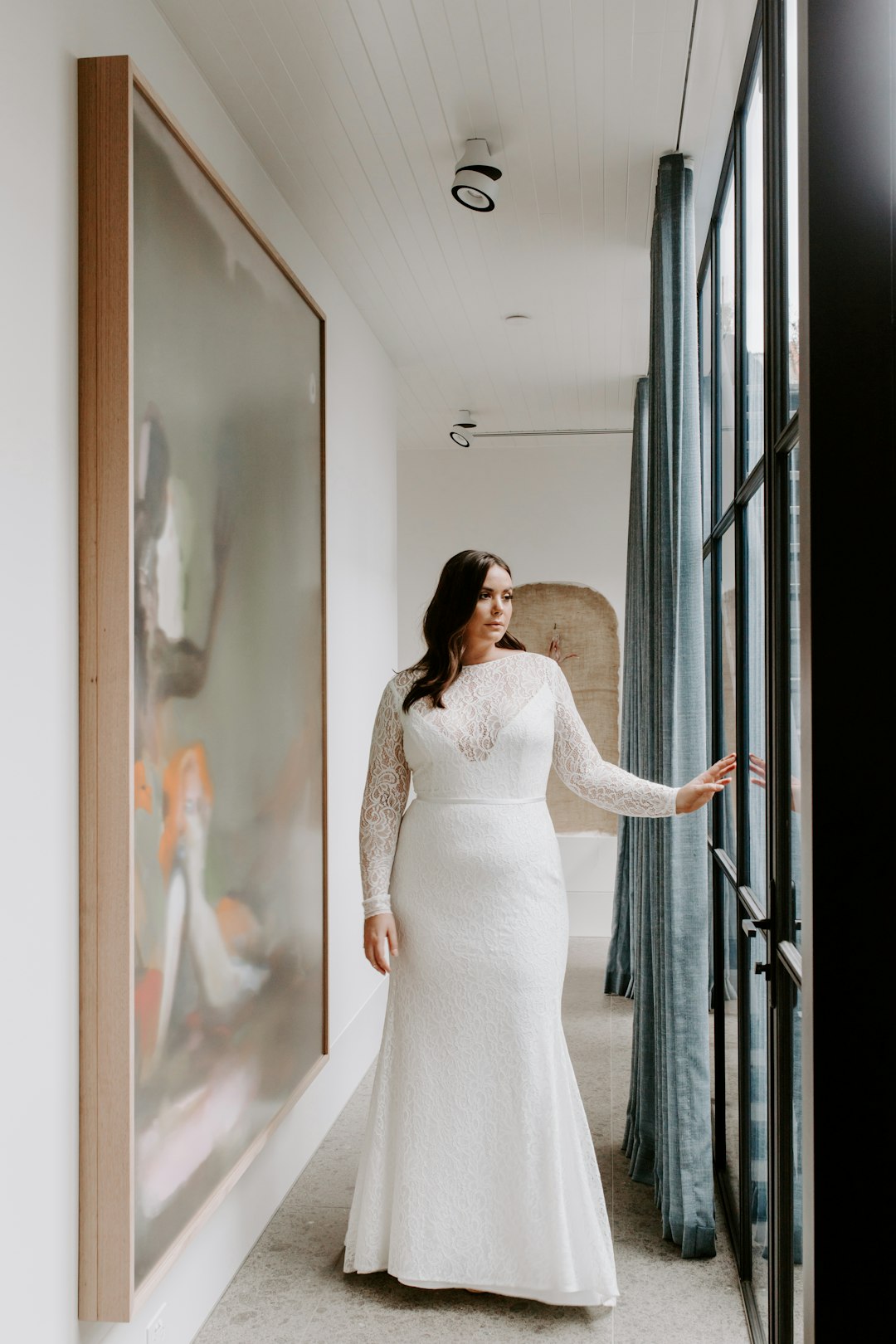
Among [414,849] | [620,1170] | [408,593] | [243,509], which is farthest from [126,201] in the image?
[408,593]

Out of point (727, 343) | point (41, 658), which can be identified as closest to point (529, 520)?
point (727, 343)

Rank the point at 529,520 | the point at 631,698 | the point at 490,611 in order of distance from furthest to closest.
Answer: the point at 529,520
the point at 631,698
the point at 490,611

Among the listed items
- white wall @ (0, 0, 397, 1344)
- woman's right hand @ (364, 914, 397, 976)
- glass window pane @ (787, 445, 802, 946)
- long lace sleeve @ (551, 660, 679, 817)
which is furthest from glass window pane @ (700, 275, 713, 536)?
white wall @ (0, 0, 397, 1344)

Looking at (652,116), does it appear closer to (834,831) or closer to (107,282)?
(107,282)

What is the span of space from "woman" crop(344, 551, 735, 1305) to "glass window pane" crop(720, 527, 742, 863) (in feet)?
0.53

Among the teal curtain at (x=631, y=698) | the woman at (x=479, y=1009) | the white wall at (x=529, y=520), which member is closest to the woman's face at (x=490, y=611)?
the woman at (x=479, y=1009)

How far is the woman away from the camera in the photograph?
2.23m

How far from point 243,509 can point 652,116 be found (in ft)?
4.37

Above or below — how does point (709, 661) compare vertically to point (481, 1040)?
above

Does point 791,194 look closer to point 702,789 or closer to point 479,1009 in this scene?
point 702,789

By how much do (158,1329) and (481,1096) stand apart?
745 millimetres

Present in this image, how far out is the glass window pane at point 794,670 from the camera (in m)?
1.60

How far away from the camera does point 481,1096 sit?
2.27m

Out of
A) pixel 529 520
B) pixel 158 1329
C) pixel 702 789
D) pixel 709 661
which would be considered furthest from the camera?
pixel 529 520
